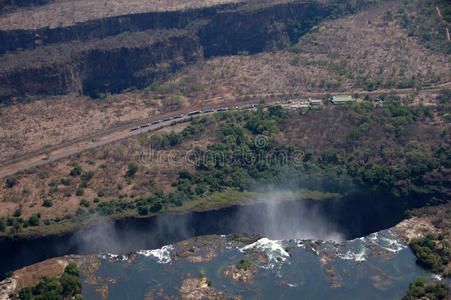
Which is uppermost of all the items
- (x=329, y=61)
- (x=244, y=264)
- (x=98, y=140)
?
(x=329, y=61)

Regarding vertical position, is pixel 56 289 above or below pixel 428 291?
above

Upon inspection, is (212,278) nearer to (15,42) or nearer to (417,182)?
(417,182)

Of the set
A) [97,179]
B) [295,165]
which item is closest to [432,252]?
[295,165]

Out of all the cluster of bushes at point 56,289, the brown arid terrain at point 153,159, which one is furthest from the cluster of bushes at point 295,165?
the cluster of bushes at point 56,289

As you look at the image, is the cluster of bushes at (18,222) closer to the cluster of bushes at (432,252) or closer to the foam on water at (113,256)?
the foam on water at (113,256)

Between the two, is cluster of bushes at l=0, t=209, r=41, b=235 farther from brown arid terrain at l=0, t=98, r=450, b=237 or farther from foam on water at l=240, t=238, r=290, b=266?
foam on water at l=240, t=238, r=290, b=266

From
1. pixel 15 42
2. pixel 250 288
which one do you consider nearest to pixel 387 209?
pixel 250 288

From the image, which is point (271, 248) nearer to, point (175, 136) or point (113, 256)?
point (113, 256)
